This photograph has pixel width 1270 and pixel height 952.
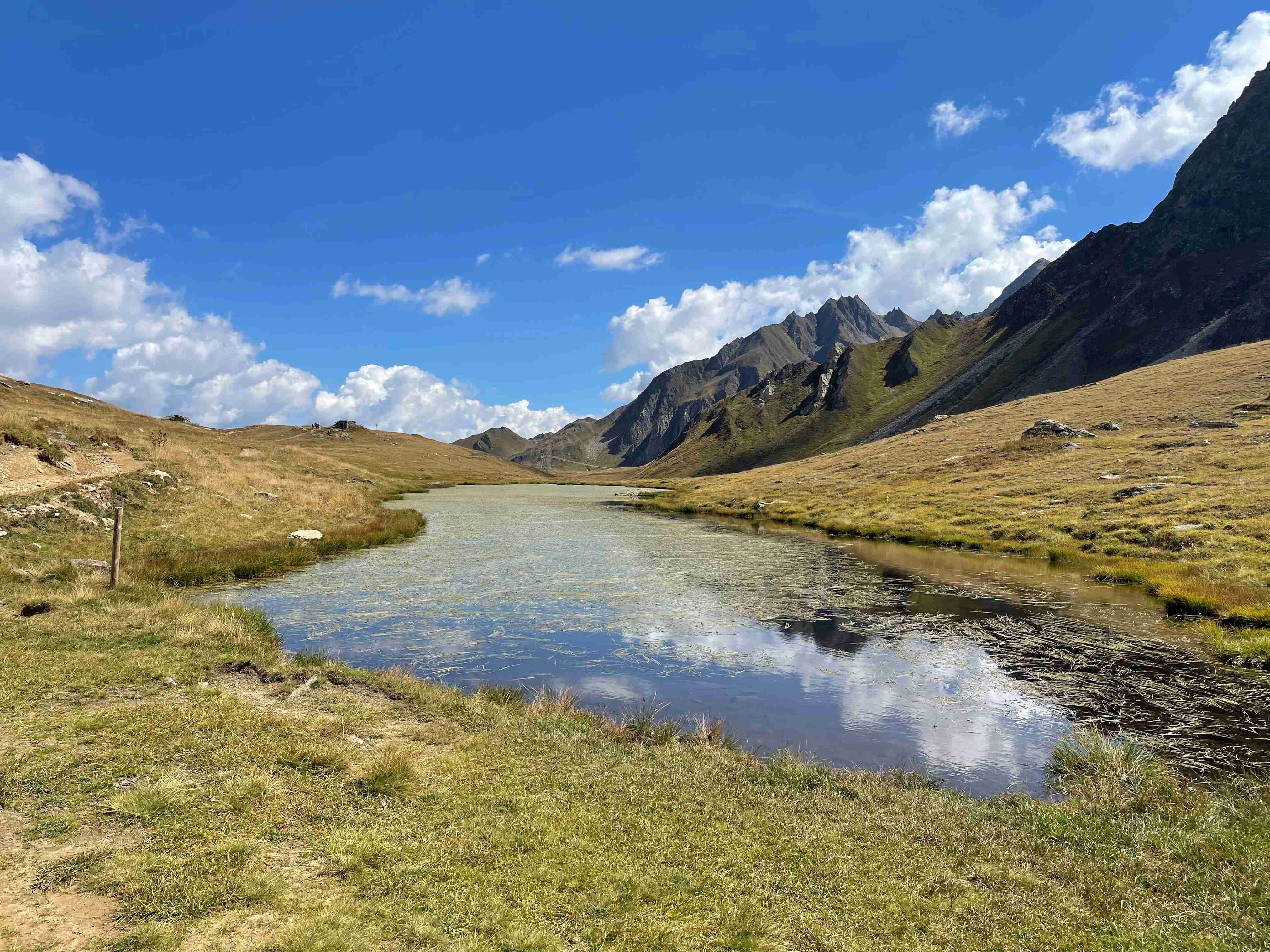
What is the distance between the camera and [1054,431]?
70.9 metres

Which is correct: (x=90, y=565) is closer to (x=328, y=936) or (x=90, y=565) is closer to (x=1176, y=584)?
(x=328, y=936)

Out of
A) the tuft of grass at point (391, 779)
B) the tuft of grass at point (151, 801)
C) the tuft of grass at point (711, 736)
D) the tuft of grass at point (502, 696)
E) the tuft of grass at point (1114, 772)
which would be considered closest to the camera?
the tuft of grass at point (151, 801)

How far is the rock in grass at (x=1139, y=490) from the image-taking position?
42.5 meters

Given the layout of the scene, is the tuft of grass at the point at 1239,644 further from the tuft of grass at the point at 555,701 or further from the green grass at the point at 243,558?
the green grass at the point at 243,558

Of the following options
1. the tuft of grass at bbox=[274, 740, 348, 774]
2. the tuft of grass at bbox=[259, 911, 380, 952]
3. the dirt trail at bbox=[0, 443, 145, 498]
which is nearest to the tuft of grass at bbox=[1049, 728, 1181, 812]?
the tuft of grass at bbox=[259, 911, 380, 952]

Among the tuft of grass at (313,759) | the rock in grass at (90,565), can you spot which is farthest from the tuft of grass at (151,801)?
the rock in grass at (90,565)

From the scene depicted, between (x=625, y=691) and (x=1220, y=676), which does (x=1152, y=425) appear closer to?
(x=1220, y=676)

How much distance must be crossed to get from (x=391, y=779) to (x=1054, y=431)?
8134 cm

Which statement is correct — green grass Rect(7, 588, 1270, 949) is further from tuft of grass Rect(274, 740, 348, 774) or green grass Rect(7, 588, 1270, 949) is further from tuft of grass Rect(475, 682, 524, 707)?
tuft of grass Rect(475, 682, 524, 707)

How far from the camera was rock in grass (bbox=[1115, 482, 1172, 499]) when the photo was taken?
139 ft

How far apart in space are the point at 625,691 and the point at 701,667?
3262mm

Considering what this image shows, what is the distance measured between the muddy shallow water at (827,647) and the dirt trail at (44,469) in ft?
44.9

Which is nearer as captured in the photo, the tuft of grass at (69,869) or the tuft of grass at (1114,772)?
the tuft of grass at (69,869)

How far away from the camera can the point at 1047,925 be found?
715cm
